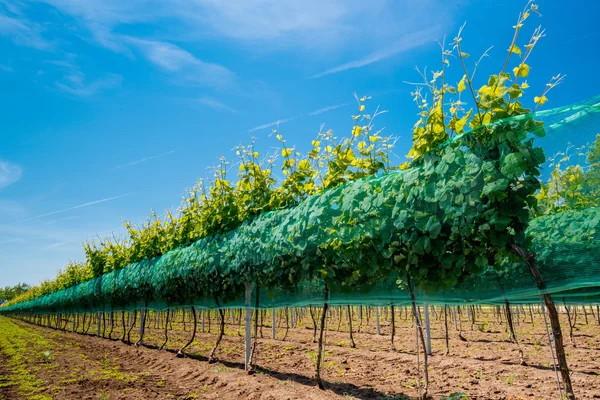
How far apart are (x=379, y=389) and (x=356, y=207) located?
3.22 metres

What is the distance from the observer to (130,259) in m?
16.7

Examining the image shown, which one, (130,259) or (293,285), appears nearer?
(293,285)

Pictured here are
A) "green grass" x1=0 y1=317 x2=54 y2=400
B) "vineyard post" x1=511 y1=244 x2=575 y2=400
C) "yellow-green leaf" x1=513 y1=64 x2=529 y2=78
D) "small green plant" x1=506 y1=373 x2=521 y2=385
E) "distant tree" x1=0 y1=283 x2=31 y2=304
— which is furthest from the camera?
"distant tree" x1=0 y1=283 x2=31 y2=304

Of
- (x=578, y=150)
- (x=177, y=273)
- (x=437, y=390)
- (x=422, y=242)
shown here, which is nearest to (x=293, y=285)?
(x=437, y=390)

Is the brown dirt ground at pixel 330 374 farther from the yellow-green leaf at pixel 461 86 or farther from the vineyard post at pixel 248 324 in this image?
the yellow-green leaf at pixel 461 86

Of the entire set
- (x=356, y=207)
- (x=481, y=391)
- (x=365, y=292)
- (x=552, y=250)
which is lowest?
(x=481, y=391)

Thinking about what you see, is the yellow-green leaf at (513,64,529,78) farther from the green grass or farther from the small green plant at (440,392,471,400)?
the green grass

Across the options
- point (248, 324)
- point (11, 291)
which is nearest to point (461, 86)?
point (248, 324)

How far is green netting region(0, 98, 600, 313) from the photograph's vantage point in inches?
148

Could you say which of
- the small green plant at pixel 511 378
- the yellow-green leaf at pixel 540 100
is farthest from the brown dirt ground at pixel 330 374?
the yellow-green leaf at pixel 540 100

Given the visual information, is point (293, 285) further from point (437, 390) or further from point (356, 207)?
point (437, 390)

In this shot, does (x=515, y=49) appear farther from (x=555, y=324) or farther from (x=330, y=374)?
(x=330, y=374)

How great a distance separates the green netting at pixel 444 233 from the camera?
3760 mm

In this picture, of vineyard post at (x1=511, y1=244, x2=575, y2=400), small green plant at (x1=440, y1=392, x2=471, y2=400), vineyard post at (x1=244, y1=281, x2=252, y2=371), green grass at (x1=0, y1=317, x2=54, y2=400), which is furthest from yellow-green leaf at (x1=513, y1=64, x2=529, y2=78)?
green grass at (x1=0, y1=317, x2=54, y2=400)
